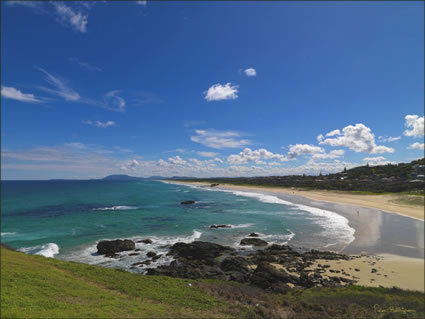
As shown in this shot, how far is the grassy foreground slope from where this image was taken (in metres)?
13.0

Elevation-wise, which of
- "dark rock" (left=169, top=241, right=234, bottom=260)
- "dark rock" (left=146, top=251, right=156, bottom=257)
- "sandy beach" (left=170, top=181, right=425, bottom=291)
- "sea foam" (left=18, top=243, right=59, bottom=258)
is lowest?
"sea foam" (left=18, top=243, right=59, bottom=258)

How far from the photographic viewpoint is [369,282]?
2002 cm

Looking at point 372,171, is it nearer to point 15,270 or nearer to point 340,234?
point 340,234

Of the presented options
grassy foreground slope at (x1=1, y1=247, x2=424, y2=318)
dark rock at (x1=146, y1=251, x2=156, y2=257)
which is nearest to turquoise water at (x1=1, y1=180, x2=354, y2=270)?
dark rock at (x1=146, y1=251, x2=156, y2=257)

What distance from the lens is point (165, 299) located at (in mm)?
15742

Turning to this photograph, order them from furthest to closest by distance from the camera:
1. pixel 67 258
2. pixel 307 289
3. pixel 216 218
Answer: pixel 216 218 → pixel 67 258 → pixel 307 289

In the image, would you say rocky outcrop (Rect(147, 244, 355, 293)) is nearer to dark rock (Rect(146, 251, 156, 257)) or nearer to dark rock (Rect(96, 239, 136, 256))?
dark rock (Rect(146, 251, 156, 257))

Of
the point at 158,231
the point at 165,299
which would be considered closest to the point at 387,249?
the point at 165,299

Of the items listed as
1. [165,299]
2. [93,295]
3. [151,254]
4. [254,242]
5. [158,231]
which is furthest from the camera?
[158,231]

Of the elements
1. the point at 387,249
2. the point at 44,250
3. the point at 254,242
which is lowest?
the point at 44,250

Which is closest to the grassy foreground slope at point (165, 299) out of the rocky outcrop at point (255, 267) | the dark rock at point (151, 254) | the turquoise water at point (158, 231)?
the rocky outcrop at point (255, 267)

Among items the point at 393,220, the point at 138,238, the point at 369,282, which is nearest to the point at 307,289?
the point at 369,282

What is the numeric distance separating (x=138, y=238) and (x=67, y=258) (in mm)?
10652

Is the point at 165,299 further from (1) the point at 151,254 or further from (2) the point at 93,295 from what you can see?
(1) the point at 151,254
